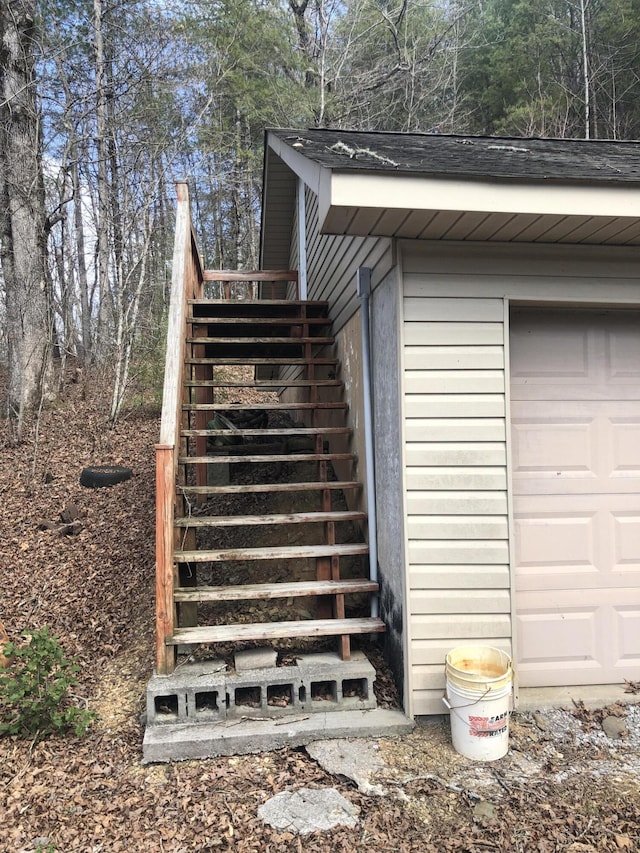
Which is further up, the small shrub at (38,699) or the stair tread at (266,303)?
the stair tread at (266,303)

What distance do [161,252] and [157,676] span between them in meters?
11.7

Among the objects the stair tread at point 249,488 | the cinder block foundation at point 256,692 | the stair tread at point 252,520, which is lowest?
the cinder block foundation at point 256,692

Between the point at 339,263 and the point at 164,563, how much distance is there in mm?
2987

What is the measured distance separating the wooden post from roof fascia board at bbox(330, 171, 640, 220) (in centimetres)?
161

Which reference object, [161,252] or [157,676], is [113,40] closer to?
[161,252]

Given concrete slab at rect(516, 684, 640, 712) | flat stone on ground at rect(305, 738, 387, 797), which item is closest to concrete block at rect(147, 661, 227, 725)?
flat stone on ground at rect(305, 738, 387, 797)

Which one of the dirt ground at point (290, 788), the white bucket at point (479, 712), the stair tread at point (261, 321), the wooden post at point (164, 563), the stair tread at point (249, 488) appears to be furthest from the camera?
the stair tread at point (261, 321)

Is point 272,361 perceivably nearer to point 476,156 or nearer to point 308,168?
point 308,168

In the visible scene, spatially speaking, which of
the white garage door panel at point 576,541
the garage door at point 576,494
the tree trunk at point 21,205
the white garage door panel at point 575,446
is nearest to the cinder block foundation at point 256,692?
the garage door at point 576,494

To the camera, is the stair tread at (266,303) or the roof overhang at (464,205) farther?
the stair tread at (266,303)

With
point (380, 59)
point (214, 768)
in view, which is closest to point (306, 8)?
→ point (380, 59)

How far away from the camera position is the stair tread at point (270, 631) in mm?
3049

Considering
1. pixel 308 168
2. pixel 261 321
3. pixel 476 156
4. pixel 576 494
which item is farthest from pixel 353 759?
pixel 261 321

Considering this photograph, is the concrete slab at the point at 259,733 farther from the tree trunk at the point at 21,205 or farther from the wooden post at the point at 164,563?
the tree trunk at the point at 21,205
